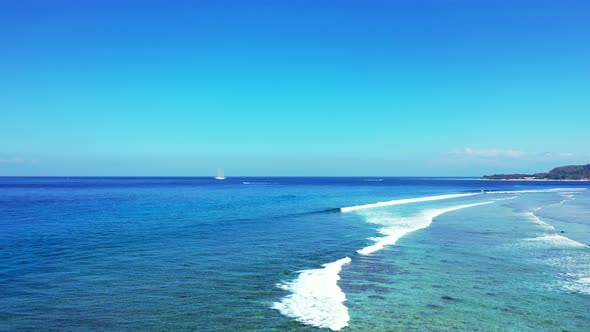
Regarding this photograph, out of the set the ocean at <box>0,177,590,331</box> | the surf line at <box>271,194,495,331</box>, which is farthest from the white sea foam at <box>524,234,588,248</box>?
the surf line at <box>271,194,495,331</box>

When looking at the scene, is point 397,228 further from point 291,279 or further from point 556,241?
point 291,279

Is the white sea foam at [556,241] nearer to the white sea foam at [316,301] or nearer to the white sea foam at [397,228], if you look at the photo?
the white sea foam at [397,228]

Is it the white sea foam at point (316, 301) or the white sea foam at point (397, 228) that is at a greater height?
the white sea foam at point (397, 228)

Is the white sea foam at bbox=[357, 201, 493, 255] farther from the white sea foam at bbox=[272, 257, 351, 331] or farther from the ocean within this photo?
the white sea foam at bbox=[272, 257, 351, 331]

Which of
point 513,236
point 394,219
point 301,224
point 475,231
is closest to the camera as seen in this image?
point 513,236

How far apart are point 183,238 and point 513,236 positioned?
1948 cm

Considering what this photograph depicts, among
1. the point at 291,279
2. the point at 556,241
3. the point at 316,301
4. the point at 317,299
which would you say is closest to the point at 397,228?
the point at 556,241

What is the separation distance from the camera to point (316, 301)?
1267 centimetres

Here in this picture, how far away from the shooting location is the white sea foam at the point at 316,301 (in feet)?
36.2

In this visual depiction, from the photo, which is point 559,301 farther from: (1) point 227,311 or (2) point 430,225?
(2) point 430,225

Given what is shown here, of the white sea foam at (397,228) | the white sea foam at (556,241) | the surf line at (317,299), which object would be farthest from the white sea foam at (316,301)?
the white sea foam at (556,241)

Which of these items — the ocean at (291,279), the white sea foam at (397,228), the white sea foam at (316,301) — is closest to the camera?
the ocean at (291,279)

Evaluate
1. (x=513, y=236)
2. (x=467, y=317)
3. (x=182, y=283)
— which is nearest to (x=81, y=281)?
(x=182, y=283)

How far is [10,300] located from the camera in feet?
39.7
